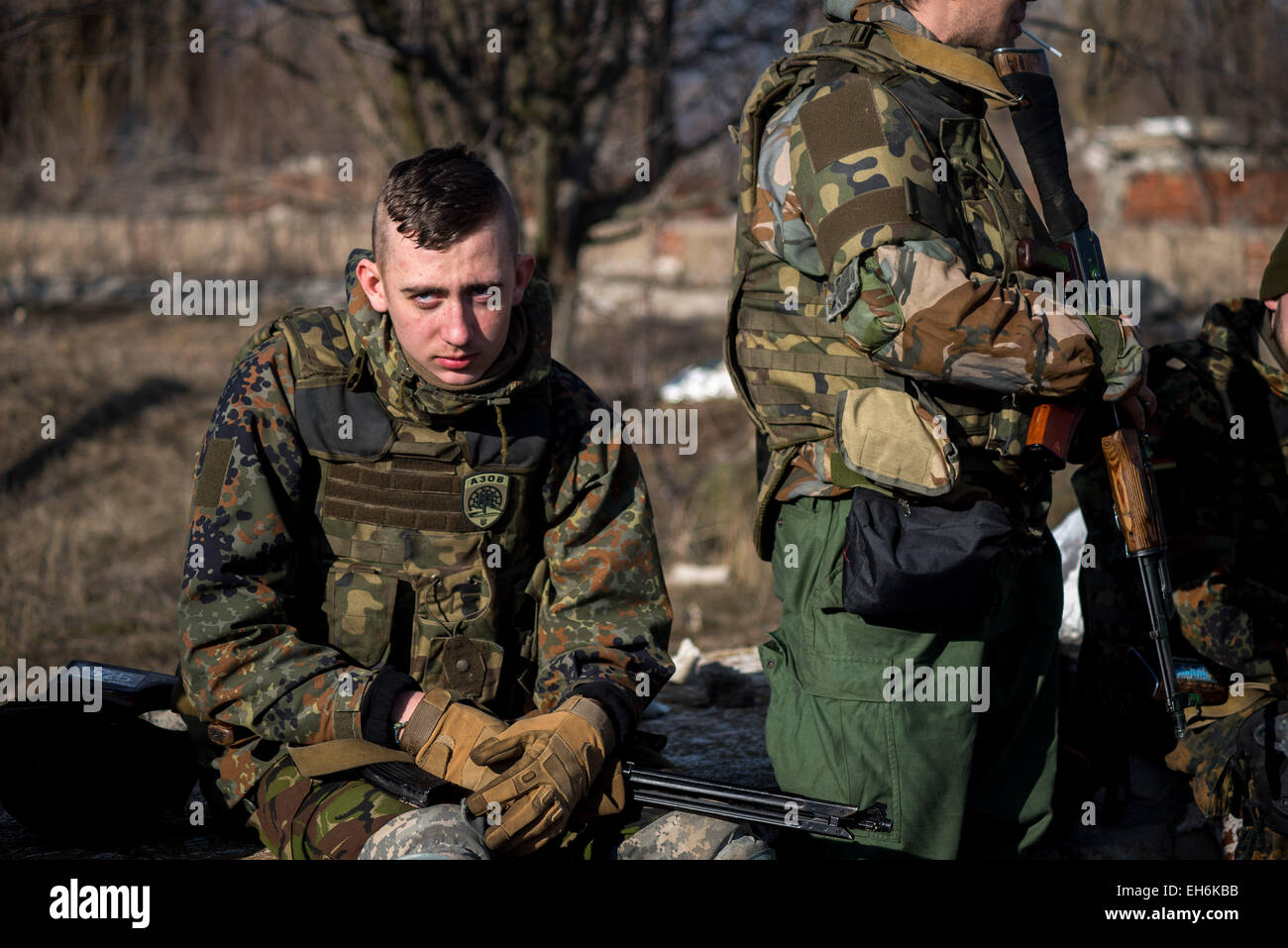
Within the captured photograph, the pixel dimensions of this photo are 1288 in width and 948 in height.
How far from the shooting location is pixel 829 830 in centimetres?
252

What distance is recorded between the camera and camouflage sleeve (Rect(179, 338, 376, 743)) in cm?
263

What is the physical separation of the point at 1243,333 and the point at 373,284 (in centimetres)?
225

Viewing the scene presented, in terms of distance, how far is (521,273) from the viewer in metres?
2.84

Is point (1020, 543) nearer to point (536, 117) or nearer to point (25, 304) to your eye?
point (536, 117)

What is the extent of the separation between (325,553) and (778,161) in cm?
131

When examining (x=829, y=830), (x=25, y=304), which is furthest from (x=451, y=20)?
(x=25, y=304)

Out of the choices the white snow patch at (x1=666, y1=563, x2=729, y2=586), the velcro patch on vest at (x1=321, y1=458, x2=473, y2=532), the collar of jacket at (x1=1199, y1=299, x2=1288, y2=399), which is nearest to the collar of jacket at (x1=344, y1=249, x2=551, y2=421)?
the velcro patch on vest at (x1=321, y1=458, x2=473, y2=532)

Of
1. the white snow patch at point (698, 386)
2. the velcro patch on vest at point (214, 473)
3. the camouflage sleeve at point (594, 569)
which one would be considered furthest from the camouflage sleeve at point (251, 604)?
the white snow patch at point (698, 386)

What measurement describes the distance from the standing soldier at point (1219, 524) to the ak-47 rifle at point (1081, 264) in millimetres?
239

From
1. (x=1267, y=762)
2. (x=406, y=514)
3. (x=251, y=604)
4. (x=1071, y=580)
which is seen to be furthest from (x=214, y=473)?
(x=1071, y=580)

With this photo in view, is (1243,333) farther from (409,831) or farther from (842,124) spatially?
(409,831)

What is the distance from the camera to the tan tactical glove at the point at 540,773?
2412 mm

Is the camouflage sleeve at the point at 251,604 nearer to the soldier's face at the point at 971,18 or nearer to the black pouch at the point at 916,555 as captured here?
the black pouch at the point at 916,555
